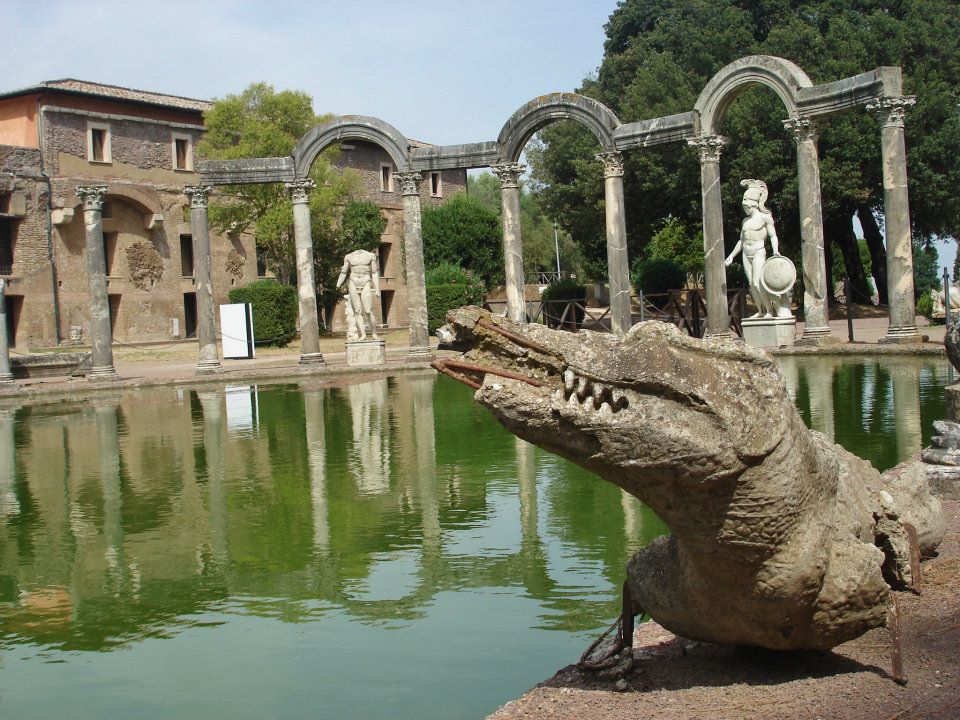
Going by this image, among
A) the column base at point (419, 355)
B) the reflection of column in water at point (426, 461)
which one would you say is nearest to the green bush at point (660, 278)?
the column base at point (419, 355)

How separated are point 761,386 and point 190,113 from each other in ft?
135

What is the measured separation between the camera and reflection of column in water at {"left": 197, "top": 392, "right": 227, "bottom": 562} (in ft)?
25.4

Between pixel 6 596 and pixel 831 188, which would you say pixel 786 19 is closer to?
pixel 831 188

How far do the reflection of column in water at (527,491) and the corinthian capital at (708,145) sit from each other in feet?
40.0

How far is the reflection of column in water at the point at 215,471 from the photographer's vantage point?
7734mm

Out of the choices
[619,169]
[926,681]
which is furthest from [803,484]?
[619,169]

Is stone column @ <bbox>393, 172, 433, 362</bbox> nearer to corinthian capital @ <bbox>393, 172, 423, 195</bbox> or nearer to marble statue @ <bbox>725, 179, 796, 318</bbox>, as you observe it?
corinthian capital @ <bbox>393, 172, 423, 195</bbox>

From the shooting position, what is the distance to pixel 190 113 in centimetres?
→ 4138

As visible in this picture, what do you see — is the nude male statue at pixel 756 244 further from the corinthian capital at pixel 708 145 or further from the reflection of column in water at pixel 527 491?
the reflection of column in water at pixel 527 491

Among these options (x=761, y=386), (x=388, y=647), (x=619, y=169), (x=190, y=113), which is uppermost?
(x=190, y=113)

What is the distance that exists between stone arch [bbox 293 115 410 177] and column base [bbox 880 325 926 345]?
1139cm

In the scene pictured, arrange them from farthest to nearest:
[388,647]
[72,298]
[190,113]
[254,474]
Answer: [190,113] < [72,298] < [254,474] < [388,647]

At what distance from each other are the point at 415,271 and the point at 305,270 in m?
2.62

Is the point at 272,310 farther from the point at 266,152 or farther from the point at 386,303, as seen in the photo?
the point at 386,303
